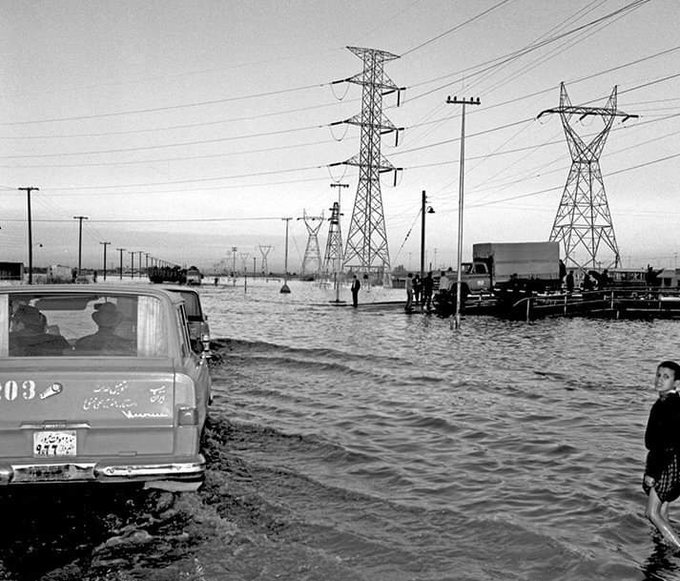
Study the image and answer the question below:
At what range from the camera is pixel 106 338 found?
619 cm

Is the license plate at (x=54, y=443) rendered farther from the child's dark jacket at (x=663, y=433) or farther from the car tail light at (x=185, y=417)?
the child's dark jacket at (x=663, y=433)

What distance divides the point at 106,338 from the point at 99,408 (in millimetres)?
1021

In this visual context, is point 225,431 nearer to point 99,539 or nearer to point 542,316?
A: point 99,539

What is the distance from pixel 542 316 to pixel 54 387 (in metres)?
33.8

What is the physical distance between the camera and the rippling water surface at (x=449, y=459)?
5690 mm

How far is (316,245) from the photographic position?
11819 centimetres

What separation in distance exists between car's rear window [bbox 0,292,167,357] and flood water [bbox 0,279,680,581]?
149 cm

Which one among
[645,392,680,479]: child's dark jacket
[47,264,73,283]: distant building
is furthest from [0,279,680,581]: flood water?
[47,264,73,283]: distant building

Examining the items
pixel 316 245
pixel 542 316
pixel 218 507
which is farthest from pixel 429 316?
pixel 316 245

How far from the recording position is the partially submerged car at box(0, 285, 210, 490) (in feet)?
17.1

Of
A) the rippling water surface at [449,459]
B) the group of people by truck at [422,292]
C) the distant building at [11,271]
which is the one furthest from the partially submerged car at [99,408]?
the distant building at [11,271]

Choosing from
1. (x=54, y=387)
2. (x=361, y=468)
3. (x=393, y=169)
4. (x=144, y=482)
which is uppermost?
(x=393, y=169)

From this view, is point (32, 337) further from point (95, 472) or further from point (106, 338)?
point (95, 472)

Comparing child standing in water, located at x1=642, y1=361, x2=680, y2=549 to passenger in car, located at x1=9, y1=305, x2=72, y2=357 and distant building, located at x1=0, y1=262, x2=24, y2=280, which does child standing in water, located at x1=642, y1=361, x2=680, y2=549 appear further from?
distant building, located at x1=0, y1=262, x2=24, y2=280
